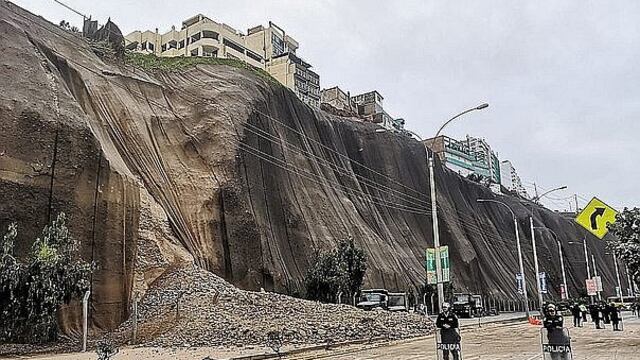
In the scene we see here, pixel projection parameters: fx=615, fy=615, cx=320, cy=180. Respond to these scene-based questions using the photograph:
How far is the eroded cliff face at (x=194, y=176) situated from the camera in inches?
1050

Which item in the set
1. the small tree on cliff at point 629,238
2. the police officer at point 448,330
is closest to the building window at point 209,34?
the small tree on cliff at point 629,238

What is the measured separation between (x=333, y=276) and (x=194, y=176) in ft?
36.7

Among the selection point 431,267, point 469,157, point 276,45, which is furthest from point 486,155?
point 431,267

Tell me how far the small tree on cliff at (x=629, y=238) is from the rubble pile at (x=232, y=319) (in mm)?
10335

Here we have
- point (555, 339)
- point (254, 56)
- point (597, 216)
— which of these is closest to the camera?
point (555, 339)

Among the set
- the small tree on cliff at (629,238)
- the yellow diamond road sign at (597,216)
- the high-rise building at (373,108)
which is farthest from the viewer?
the high-rise building at (373,108)

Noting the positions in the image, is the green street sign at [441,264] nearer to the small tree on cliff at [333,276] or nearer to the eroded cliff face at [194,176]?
the eroded cliff face at [194,176]

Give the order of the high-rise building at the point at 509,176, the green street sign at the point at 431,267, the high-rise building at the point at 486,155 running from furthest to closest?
1. the high-rise building at the point at 509,176
2. the high-rise building at the point at 486,155
3. the green street sign at the point at 431,267

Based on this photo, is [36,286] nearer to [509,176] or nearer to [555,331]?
[555,331]

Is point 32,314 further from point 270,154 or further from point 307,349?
point 270,154

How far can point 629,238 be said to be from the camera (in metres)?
20.7

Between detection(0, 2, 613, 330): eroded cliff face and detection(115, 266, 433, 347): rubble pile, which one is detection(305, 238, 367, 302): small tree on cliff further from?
detection(115, 266, 433, 347): rubble pile

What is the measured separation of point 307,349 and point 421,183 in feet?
183

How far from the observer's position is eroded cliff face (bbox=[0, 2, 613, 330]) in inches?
1050
